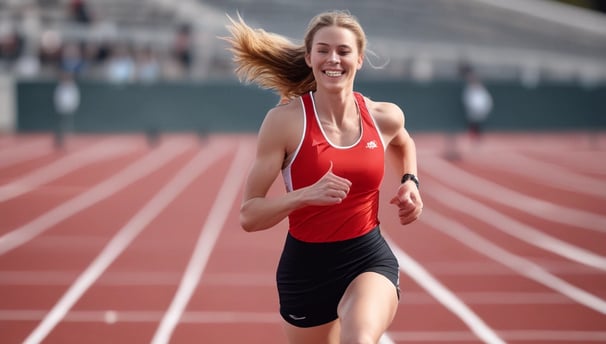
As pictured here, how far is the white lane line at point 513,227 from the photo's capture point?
10.3 meters

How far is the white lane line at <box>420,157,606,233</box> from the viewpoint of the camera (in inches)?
499

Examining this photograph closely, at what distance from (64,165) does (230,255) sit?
331 inches

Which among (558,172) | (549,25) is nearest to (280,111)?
(558,172)

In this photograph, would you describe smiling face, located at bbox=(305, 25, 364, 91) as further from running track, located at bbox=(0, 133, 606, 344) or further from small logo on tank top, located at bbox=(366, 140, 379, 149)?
running track, located at bbox=(0, 133, 606, 344)

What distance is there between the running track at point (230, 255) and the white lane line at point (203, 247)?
0.08 ft

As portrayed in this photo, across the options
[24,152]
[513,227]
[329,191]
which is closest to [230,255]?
[513,227]

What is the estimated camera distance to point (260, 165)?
172 inches

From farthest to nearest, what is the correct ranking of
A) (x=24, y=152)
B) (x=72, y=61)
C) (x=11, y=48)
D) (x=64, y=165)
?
(x=11, y=48)
(x=72, y=61)
(x=24, y=152)
(x=64, y=165)

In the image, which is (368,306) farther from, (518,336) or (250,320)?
(250,320)

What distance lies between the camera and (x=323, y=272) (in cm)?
452

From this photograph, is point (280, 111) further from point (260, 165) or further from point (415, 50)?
point (415, 50)

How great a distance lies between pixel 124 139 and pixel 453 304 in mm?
16426

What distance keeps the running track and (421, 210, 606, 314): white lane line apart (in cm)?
2

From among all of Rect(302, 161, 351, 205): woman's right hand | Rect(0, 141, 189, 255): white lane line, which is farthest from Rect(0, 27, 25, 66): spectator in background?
Rect(302, 161, 351, 205): woman's right hand
